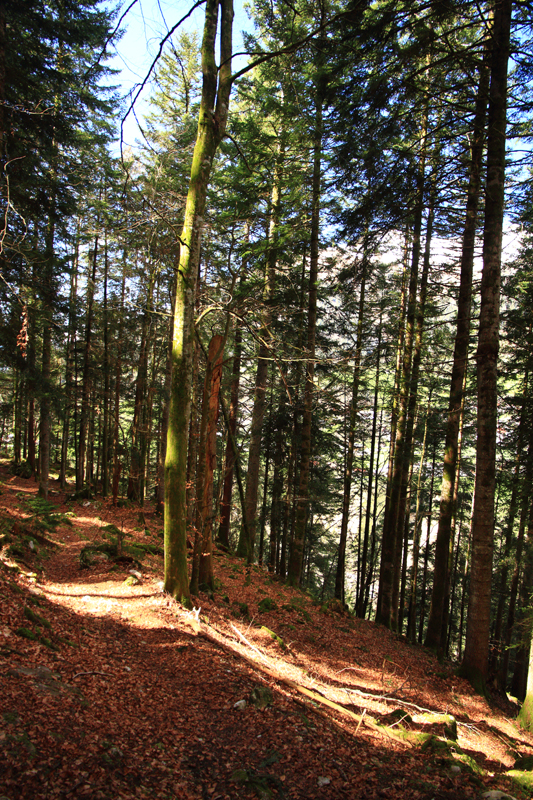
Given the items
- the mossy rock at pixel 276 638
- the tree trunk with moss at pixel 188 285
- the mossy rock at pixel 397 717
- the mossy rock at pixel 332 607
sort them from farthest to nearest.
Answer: the mossy rock at pixel 332 607 < the mossy rock at pixel 276 638 < the tree trunk with moss at pixel 188 285 < the mossy rock at pixel 397 717

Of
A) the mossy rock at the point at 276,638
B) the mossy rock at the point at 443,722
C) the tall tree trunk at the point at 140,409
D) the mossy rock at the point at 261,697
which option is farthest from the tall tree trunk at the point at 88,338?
the mossy rock at the point at 443,722

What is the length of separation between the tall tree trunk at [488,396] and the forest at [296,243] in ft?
0.13

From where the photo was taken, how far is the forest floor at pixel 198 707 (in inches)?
119

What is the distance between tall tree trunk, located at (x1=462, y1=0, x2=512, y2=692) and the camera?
7.43m

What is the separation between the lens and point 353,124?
8203 millimetres

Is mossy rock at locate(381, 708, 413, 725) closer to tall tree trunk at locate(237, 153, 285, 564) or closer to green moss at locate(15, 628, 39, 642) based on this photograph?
green moss at locate(15, 628, 39, 642)

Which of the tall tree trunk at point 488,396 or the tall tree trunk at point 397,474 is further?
the tall tree trunk at point 397,474

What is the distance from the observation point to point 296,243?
13.3 meters

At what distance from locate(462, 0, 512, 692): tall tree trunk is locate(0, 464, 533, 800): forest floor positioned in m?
1.08

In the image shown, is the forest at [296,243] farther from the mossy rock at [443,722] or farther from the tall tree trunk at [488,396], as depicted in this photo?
the mossy rock at [443,722]

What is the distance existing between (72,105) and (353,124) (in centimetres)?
894

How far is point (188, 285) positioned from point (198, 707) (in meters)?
5.48

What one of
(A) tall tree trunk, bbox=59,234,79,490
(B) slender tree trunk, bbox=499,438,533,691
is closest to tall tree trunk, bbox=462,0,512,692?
(B) slender tree trunk, bbox=499,438,533,691

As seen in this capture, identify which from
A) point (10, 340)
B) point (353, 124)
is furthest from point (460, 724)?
point (10, 340)
